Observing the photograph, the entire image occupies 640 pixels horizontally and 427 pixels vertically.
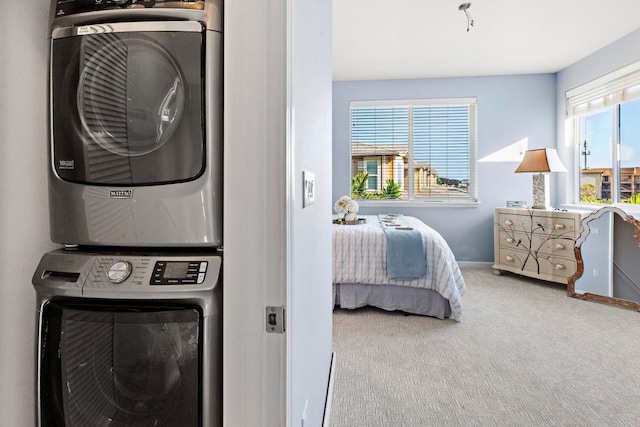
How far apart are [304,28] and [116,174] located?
0.63 meters

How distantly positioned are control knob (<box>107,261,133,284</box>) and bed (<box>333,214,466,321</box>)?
7.03 ft

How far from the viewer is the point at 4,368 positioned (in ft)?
2.79

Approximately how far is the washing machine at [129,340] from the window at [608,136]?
4.41 meters

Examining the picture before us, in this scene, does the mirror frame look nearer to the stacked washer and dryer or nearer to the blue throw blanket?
the blue throw blanket

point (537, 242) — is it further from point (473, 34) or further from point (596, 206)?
point (473, 34)

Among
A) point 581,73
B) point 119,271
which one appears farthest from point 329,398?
point 581,73

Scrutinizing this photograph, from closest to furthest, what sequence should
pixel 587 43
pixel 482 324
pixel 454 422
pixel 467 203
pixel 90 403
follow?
pixel 90 403 < pixel 454 422 < pixel 482 324 < pixel 587 43 < pixel 467 203

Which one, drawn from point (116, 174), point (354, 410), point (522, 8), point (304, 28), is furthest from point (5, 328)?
point (522, 8)

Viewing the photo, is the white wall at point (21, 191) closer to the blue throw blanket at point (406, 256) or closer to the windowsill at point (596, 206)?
the blue throw blanket at point (406, 256)

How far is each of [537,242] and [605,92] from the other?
181cm

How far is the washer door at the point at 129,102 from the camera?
32.2 inches

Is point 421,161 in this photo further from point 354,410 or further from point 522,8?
point 354,410

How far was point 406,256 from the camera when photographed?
8.91ft

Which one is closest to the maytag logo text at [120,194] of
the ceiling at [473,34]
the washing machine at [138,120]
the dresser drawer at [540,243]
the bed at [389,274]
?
the washing machine at [138,120]
